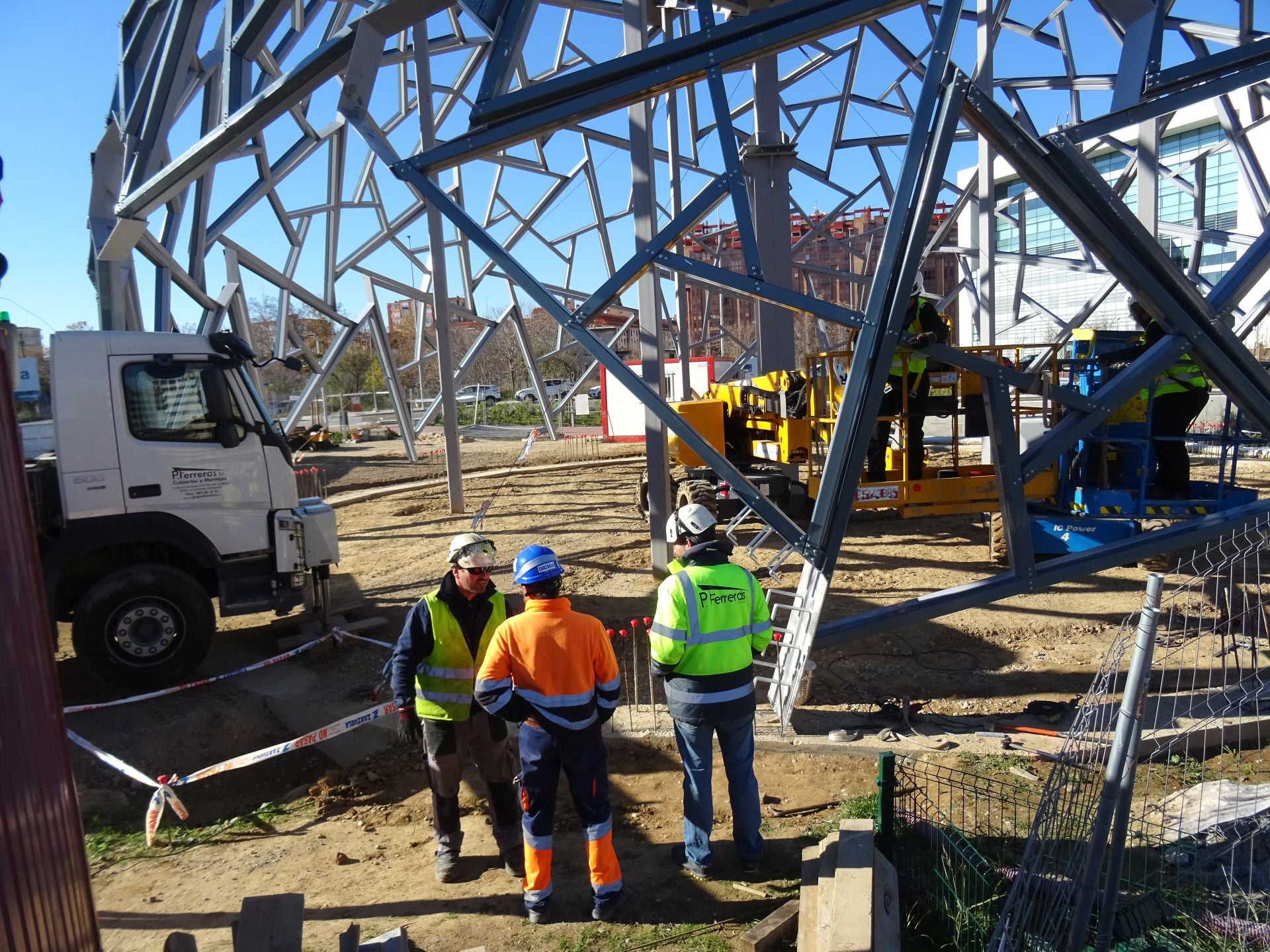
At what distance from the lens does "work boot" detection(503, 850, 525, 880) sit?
4.55 meters

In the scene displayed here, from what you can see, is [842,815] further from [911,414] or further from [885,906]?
[911,414]

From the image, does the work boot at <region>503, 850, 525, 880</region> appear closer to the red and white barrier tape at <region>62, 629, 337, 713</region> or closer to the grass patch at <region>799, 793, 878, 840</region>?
the grass patch at <region>799, 793, 878, 840</region>

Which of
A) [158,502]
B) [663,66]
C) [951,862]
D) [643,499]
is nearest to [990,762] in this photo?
[951,862]

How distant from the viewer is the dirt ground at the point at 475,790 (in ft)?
14.0

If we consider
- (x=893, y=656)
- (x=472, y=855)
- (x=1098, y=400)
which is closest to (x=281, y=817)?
(x=472, y=855)

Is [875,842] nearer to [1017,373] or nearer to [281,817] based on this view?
[1017,373]

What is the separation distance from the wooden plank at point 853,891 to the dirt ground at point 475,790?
2.07 ft

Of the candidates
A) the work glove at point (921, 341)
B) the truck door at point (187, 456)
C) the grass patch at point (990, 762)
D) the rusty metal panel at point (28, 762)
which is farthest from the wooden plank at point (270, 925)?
the truck door at point (187, 456)

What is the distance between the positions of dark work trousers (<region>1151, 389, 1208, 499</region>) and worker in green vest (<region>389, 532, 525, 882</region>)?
5.75 m

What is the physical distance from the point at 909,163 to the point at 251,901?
5.17 meters

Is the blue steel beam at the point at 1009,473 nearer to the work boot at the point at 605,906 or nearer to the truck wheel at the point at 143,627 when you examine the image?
the work boot at the point at 605,906

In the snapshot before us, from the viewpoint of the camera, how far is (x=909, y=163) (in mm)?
5430

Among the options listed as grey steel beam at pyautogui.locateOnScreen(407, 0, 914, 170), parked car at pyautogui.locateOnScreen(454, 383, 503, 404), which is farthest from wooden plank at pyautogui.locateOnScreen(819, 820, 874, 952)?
parked car at pyautogui.locateOnScreen(454, 383, 503, 404)

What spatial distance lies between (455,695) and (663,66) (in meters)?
4.01
